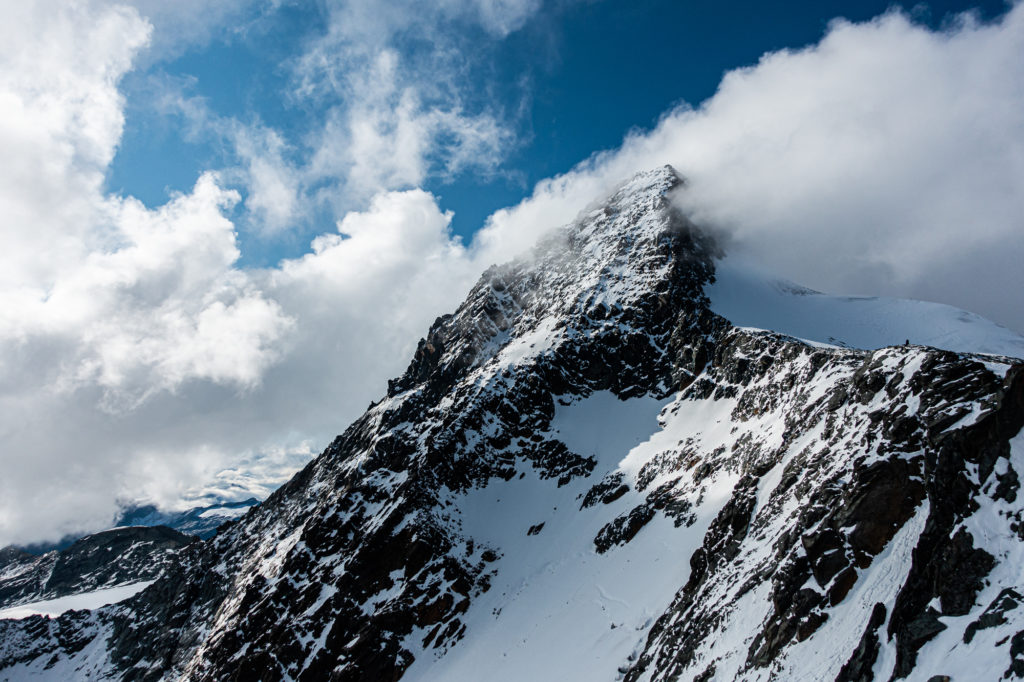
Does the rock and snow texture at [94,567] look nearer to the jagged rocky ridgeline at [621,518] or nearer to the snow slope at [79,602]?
the snow slope at [79,602]

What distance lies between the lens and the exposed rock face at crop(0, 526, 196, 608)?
6201 inches

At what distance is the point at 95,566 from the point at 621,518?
178m

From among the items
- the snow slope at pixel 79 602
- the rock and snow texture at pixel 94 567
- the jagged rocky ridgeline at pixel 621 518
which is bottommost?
the jagged rocky ridgeline at pixel 621 518

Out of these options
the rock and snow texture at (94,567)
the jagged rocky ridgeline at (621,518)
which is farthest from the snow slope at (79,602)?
the jagged rocky ridgeline at (621,518)

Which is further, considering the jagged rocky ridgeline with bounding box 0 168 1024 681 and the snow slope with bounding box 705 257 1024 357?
the snow slope with bounding box 705 257 1024 357

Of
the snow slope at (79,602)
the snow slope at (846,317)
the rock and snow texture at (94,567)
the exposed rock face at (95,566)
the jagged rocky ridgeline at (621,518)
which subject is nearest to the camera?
the jagged rocky ridgeline at (621,518)

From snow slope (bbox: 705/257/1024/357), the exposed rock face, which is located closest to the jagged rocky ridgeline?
snow slope (bbox: 705/257/1024/357)

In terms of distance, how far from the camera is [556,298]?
11212 cm

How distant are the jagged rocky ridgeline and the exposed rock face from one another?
38359 millimetres

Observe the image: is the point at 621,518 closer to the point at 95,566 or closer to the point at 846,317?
the point at 846,317

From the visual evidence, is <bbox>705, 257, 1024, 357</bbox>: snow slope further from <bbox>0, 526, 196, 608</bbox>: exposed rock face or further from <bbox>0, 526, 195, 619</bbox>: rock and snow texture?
<bbox>0, 526, 196, 608</bbox>: exposed rock face

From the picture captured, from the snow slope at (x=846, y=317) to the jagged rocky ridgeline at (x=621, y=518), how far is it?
7038 millimetres

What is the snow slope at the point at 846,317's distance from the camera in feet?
272

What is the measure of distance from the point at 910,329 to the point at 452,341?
8480cm
